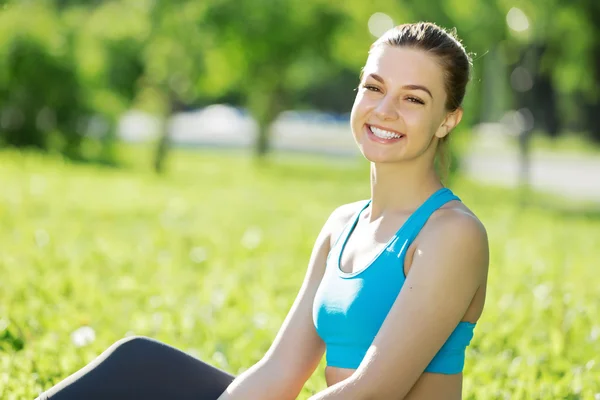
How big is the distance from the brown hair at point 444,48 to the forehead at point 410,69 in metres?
0.02

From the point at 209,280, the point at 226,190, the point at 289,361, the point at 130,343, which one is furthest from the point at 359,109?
the point at 226,190

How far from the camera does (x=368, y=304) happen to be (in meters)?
2.53

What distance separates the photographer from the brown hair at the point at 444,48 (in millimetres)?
2594

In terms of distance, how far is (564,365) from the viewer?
4781 millimetres

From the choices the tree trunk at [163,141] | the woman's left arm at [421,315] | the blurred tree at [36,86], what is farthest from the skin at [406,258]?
the blurred tree at [36,86]

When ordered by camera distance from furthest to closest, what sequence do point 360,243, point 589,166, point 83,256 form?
point 589,166 < point 83,256 < point 360,243

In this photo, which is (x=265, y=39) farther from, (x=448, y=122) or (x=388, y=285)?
(x=388, y=285)

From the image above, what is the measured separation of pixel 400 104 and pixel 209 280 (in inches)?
183

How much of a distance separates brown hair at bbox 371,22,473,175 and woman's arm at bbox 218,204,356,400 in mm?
566

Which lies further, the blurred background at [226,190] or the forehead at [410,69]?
the blurred background at [226,190]

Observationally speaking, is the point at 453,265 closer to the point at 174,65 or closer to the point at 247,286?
the point at 247,286

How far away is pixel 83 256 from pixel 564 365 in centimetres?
452

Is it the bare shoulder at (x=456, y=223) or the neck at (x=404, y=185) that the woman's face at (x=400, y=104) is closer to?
the neck at (x=404, y=185)

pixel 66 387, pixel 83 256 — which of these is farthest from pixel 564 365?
pixel 83 256
